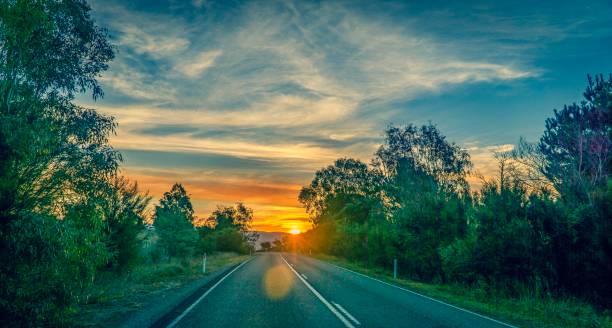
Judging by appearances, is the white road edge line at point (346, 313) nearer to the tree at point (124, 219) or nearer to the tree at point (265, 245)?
the tree at point (124, 219)

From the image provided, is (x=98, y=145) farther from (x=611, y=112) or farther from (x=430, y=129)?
(x=430, y=129)

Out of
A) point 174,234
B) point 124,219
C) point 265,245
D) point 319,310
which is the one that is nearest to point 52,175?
point 124,219

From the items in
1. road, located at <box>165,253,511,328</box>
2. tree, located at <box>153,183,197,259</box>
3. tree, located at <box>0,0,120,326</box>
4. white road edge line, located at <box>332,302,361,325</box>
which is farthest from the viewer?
tree, located at <box>153,183,197,259</box>

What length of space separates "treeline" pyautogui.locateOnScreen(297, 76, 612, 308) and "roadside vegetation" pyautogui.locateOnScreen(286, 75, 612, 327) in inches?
1.7

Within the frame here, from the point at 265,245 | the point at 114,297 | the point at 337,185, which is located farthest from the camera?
the point at 265,245

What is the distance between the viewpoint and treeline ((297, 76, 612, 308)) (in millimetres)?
12836

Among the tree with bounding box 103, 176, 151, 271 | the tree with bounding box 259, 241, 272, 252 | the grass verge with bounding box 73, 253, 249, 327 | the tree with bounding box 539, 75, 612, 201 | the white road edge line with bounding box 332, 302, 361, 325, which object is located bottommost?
the tree with bounding box 259, 241, 272, 252

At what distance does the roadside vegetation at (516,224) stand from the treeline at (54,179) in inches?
420

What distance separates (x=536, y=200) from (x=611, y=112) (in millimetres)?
12737

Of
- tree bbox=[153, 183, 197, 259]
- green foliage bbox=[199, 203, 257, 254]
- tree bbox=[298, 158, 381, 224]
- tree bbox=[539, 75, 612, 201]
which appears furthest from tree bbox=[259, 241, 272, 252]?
tree bbox=[539, 75, 612, 201]

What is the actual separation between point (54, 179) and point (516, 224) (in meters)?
16.2

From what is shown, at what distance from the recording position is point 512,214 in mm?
14922

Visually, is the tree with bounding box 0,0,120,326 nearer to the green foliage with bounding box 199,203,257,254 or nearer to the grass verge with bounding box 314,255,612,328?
the grass verge with bounding box 314,255,612,328

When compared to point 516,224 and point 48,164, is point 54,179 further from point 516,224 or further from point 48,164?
point 516,224
